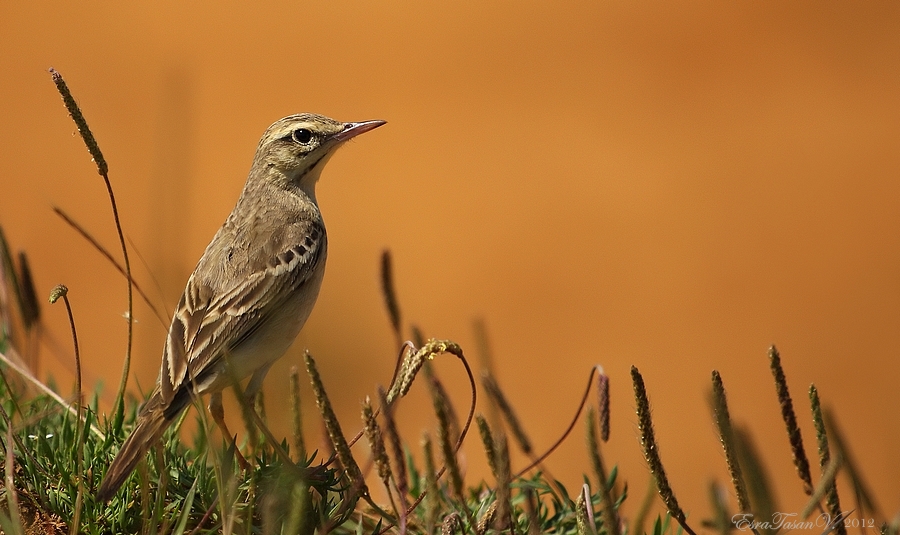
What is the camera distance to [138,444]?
3145 mm

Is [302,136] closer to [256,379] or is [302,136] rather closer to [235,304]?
[235,304]

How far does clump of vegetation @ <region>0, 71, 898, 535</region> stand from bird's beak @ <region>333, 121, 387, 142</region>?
1845 mm

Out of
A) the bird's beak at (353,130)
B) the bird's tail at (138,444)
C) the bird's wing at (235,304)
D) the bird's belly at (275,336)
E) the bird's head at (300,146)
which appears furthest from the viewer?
the bird's head at (300,146)

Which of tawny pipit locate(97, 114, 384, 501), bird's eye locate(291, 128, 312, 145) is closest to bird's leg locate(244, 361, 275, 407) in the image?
tawny pipit locate(97, 114, 384, 501)

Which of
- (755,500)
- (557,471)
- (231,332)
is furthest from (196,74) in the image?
(755,500)

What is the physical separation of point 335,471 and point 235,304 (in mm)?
1235

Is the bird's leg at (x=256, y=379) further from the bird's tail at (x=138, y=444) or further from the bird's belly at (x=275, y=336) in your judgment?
the bird's tail at (x=138, y=444)

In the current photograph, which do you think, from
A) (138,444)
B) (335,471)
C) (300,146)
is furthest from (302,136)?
(138,444)

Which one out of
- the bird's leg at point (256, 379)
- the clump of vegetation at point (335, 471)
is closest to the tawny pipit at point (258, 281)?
the bird's leg at point (256, 379)

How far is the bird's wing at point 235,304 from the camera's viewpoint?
4.20 meters

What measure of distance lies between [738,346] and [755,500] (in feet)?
29.7

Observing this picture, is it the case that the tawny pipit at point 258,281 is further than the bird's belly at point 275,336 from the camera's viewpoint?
No

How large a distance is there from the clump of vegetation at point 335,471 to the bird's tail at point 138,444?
78 mm

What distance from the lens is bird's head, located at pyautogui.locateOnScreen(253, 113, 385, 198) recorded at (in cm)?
542
